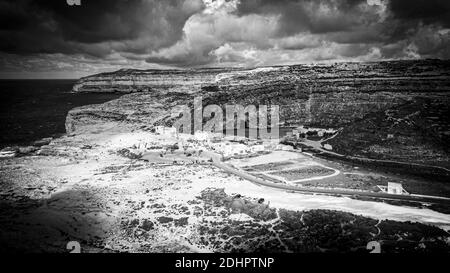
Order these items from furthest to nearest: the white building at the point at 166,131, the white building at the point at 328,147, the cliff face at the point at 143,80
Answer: the cliff face at the point at 143,80 → the white building at the point at 166,131 → the white building at the point at 328,147

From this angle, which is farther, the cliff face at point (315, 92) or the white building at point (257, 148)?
the cliff face at point (315, 92)

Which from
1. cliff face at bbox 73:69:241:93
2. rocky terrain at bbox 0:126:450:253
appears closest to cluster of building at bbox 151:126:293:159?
rocky terrain at bbox 0:126:450:253

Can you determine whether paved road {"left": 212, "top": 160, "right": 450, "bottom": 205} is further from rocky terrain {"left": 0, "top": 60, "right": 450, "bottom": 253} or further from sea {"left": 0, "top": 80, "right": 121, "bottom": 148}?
sea {"left": 0, "top": 80, "right": 121, "bottom": 148}

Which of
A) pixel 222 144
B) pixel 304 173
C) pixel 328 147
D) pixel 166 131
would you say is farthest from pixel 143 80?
pixel 304 173

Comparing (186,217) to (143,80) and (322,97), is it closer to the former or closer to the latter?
(322,97)

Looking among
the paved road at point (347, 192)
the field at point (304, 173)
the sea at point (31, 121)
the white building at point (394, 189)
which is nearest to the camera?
the paved road at point (347, 192)

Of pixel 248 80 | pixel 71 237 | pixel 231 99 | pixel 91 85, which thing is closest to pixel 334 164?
pixel 71 237

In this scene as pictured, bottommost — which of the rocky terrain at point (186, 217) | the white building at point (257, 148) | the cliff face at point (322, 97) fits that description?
the rocky terrain at point (186, 217)

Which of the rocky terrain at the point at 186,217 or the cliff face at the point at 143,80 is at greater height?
the cliff face at the point at 143,80

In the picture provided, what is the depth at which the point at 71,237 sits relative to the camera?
32.1 m

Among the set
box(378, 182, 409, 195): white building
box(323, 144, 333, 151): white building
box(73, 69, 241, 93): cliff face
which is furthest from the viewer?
box(73, 69, 241, 93): cliff face

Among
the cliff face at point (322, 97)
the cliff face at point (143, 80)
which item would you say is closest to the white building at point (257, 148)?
the cliff face at point (322, 97)

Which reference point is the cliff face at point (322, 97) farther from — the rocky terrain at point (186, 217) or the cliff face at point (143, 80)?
the rocky terrain at point (186, 217)
